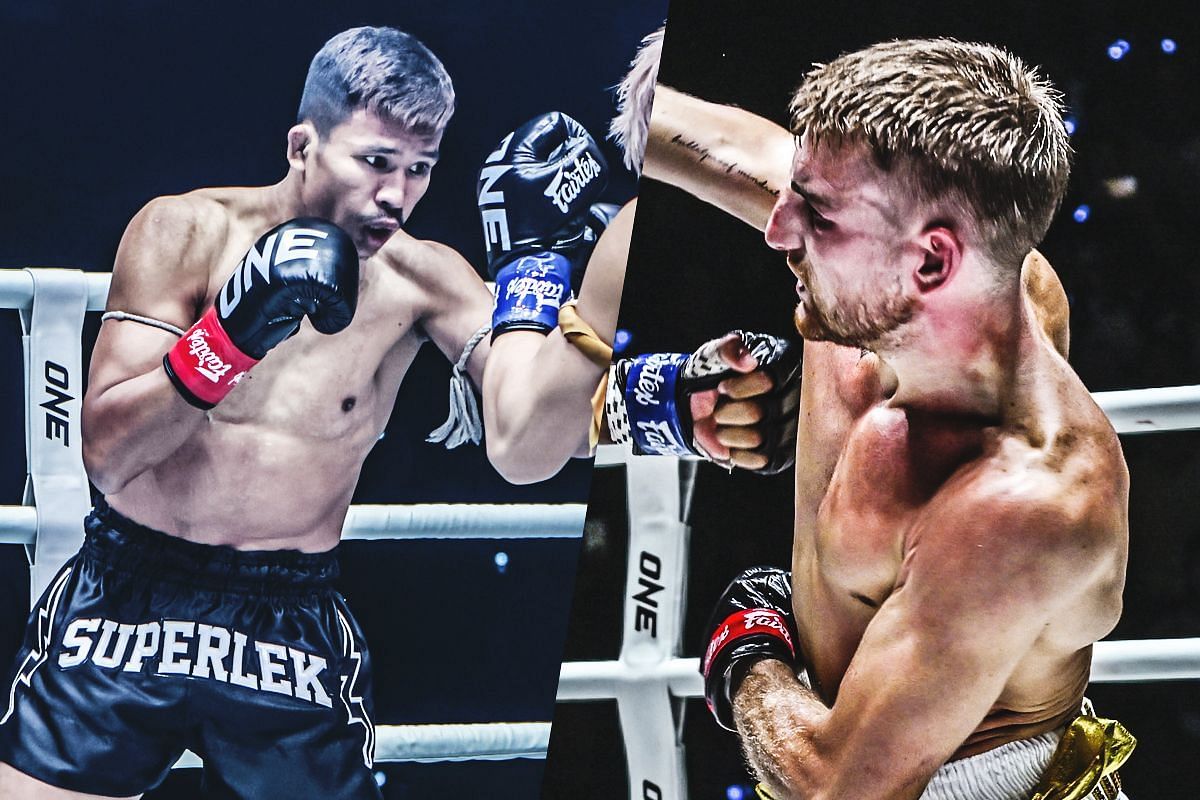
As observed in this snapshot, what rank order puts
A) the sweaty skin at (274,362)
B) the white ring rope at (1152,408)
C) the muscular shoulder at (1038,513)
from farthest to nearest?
the sweaty skin at (274,362)
the white ring rope at (1152,408)
the muscular shoulder at (1038,513)

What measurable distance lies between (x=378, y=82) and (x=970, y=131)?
1055mm

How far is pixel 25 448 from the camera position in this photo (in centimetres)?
219

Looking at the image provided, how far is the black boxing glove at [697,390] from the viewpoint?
213cm

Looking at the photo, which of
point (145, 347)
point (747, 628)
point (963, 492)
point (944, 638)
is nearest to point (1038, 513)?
point (963, 492)

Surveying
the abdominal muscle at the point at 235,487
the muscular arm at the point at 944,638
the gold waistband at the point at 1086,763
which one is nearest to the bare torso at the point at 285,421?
the abdominal muscle at the point at 235,487

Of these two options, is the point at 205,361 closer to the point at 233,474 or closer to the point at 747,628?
the point at 233,474

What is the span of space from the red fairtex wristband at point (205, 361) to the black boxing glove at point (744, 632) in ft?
3.18

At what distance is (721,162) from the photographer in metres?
2.20

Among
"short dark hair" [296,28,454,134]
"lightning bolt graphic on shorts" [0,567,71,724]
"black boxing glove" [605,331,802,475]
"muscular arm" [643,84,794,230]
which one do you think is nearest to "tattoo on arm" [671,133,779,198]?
"muscular arm" [643,84,794,230]

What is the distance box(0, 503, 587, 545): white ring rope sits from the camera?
2.26 metres

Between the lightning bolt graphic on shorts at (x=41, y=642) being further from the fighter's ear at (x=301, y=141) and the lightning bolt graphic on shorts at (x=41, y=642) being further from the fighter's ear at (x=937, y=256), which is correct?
the fighter's ear at (x=937, y=256)

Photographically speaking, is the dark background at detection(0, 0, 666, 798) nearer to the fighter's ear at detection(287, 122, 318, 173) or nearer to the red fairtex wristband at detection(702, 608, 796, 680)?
the fighter's ear at detection(287, 122, 318, 173)

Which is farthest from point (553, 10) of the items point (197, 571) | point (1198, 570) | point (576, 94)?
point (1198, 570)

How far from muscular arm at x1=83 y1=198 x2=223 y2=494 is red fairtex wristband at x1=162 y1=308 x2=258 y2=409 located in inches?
1.1
